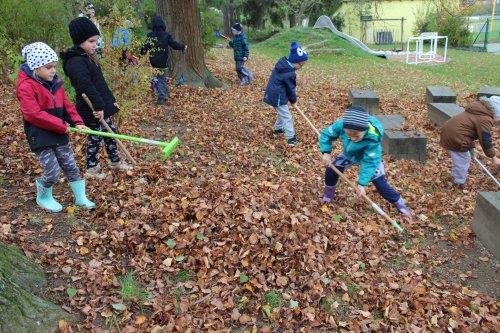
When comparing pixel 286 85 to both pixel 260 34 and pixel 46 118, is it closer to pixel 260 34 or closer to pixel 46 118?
pixel 46 118

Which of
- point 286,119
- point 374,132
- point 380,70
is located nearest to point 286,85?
point 286,119

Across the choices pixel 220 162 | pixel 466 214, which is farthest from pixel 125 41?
pixel 466 214

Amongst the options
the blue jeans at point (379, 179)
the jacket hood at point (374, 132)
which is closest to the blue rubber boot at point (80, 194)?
the blue jeans at point (379, 179)

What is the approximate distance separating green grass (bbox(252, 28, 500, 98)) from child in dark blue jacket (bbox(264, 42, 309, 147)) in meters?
5.02

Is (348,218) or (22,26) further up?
(22,26)

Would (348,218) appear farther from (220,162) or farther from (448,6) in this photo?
(448,6)

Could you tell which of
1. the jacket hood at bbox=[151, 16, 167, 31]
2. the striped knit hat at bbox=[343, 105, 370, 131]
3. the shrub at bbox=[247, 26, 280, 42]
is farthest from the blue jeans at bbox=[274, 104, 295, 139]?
the shrub at bbox=[247, 26, 280, 42]

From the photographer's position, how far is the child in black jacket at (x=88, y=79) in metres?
4.57

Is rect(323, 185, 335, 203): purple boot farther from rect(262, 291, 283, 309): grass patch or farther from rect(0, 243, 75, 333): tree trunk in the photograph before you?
rect(0, 243, 75, 333): tree trunk

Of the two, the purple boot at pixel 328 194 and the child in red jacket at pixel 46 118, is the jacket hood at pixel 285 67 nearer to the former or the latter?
the purple boot at pixel 328 194

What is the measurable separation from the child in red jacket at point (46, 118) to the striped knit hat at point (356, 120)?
2.65 meters

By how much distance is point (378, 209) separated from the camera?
5.05 meters

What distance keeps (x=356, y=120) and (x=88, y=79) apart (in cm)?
281

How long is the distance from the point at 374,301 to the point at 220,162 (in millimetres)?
3006
